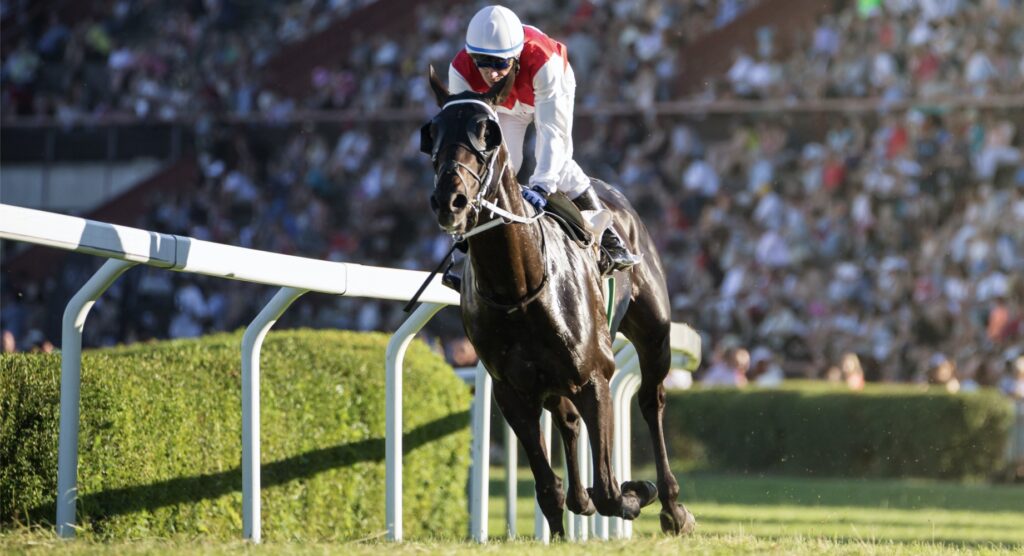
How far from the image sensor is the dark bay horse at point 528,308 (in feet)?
14.2

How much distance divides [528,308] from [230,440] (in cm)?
141

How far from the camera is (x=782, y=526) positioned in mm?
7453

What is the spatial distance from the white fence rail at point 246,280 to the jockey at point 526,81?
61cm

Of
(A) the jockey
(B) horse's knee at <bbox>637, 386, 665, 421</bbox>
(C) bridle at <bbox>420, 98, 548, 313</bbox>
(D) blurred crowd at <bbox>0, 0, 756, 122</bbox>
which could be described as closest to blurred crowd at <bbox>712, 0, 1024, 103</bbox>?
(D) blurred crowd at <bbox>0, 0, 756, 122</bbox>

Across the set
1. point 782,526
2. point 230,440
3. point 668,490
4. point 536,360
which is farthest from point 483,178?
point 782,526

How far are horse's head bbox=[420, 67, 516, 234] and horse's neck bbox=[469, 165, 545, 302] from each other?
146mm

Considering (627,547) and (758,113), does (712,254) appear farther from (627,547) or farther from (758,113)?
(627,547)

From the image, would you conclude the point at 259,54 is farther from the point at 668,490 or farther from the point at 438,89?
the point at 438,89

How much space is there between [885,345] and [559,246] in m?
11.5

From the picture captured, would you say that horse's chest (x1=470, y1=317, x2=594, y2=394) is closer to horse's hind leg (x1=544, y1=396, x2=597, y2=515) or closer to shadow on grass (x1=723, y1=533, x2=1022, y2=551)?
horse's hind leg (x1=544, y1=396, x2=597, y2=515)

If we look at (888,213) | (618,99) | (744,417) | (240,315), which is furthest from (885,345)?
(240,315)

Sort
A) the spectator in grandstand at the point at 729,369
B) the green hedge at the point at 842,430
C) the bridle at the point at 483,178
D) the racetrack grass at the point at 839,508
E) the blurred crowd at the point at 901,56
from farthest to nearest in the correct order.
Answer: the blurred crowd at the point at 901,56 < the spectator in grandstand at the point at 729,369 < the green hedge at the point at 842,430 < the racetrack grass at the point at 839,508 < the bridle at the point at 483,178

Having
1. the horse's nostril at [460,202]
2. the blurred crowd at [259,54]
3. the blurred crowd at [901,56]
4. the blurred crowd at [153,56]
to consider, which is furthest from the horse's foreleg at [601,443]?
the blurred crowd at [153,56]

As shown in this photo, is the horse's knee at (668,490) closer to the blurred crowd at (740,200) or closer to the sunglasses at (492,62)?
the sunglasses at (492,62)
